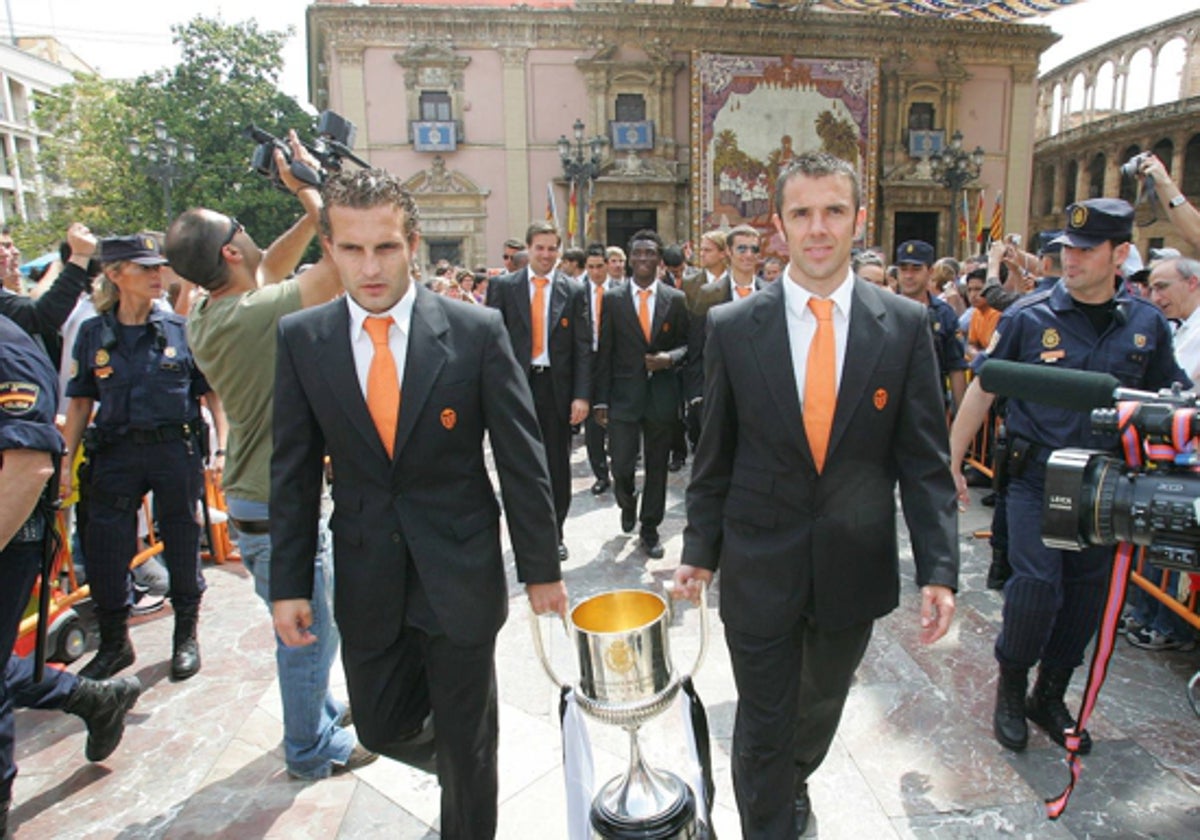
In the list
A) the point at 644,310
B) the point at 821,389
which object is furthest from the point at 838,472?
the point at 644,310

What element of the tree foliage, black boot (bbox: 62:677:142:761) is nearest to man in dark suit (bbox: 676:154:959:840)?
black boot (bbox: 62:677:142:761)

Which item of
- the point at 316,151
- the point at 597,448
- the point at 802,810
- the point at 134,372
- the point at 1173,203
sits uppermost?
the point at 316,151

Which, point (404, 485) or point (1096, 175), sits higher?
point (1096, 175)

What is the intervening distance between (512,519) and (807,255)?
1167mm

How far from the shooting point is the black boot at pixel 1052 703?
10.3 feet

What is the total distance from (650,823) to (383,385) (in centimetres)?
139

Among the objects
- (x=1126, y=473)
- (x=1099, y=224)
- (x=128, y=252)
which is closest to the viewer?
(x=1126, y=473)

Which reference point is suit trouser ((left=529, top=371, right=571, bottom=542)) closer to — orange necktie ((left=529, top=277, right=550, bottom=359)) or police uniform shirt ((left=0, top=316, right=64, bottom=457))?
orange necktie ((left=529, top=277, right=550, bottom=359))

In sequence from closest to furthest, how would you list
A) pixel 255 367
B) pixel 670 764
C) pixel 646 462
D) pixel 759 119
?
pixel 255 367 → pixel 670 764 → pixel 646 462 → pixel 759 119

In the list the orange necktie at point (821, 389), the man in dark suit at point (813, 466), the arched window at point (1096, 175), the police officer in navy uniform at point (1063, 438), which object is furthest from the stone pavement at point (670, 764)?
the arched window at point (1096, 175)

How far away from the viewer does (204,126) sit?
2583 centimetres

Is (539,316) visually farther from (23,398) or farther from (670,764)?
(23,398)

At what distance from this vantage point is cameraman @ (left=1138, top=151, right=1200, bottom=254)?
3824mm

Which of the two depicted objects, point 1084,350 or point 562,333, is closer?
point 1084,350
